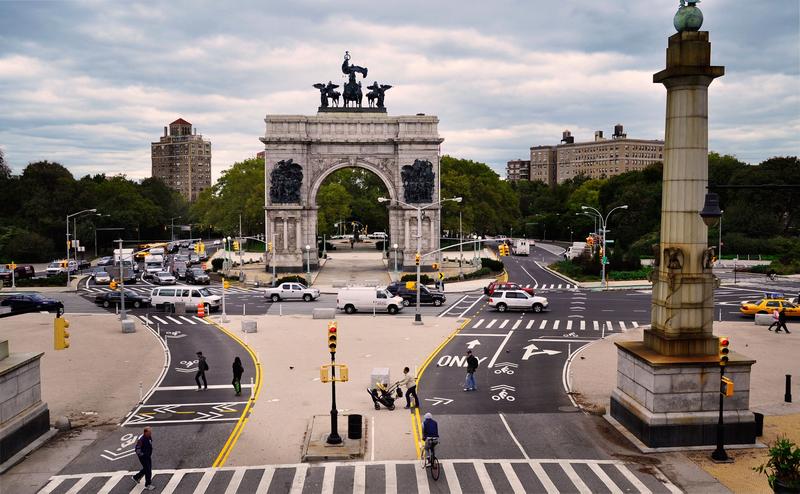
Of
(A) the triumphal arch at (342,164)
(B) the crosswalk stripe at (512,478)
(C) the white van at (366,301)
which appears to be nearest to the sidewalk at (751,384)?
(B) the crosswalk stripe at (512,478)

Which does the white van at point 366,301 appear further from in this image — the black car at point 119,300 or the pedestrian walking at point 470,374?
the pedestrian walking at point 470,374

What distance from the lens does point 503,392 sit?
25.7 metres

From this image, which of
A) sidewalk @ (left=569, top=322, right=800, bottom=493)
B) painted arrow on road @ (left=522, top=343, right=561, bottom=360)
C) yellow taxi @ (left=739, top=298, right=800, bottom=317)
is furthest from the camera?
yellow taxi @ (left=739, top=298, right=800, bottom=317)

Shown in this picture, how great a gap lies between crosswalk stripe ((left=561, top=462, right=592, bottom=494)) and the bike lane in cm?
926

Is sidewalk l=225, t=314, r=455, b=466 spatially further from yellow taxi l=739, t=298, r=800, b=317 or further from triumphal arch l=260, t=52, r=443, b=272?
triumphal arch l=260, t=52, r=443, b=272

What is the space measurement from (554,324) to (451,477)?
2615 cm

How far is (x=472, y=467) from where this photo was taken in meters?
17.9

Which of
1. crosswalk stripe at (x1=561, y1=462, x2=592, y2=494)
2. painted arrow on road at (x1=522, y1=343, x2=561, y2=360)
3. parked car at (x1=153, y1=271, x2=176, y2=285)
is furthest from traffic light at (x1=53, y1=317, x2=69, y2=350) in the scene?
parked car at (x1=153, y1=271, x2=176, y2=285)

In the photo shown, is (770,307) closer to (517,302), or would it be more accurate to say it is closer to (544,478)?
(517,302)

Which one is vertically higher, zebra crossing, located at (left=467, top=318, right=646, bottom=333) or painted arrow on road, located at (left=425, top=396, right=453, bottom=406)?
zebra crossing, located at (left=467, top=318, right=646, bottom=333)

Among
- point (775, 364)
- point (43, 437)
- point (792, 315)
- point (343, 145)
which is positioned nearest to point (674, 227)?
point (775, 364)

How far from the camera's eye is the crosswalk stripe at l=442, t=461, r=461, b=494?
16.5m

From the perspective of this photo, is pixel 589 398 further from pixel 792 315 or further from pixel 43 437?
pixel 792 315

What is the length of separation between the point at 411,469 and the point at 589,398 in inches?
377
